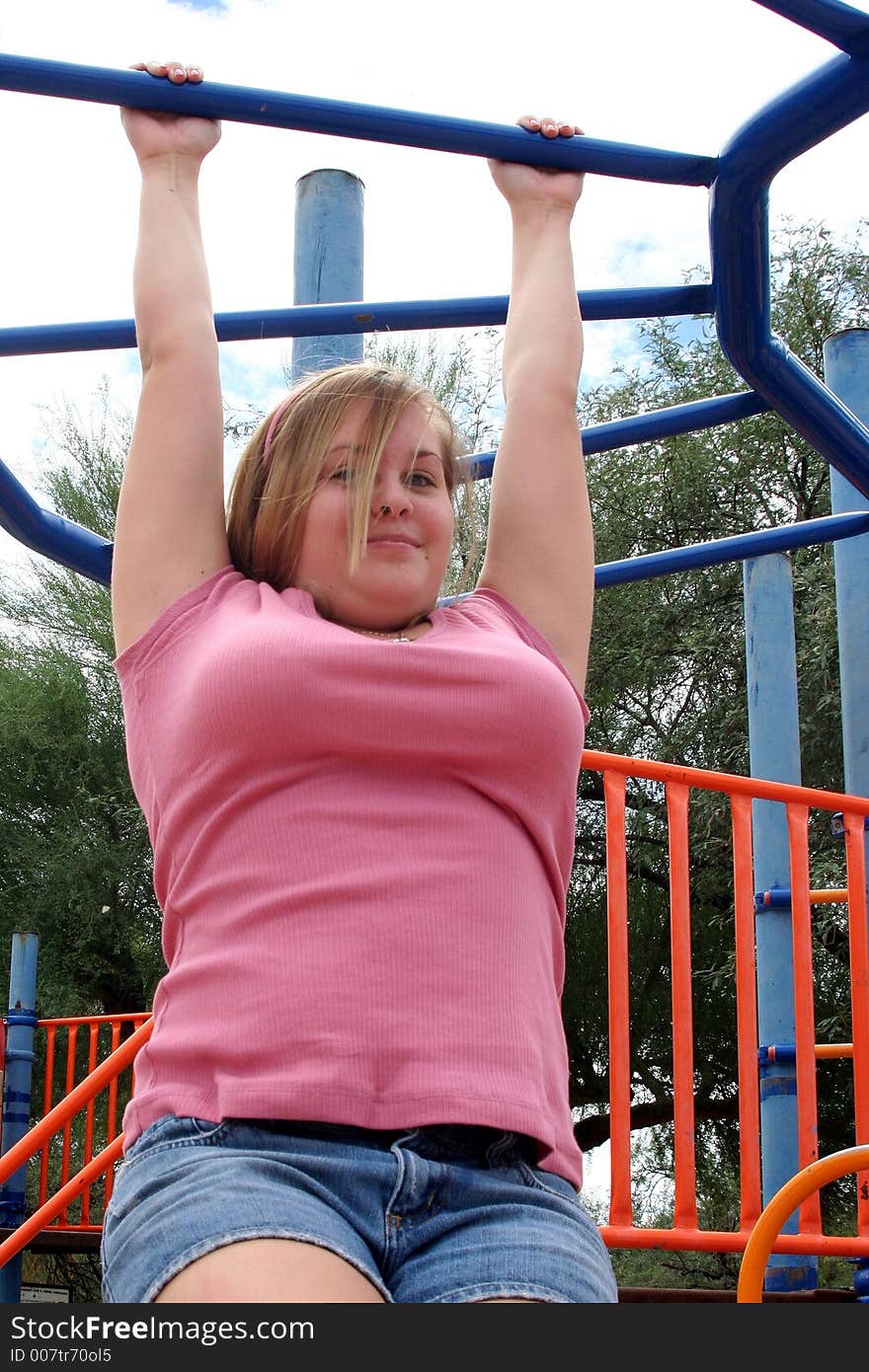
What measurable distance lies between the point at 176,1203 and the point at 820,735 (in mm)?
7158

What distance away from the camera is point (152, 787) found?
3.73ft

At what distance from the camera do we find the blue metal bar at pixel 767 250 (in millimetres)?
1245

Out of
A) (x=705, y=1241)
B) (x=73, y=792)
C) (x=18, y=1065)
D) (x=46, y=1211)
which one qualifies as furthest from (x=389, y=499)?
(x=73, y=792)

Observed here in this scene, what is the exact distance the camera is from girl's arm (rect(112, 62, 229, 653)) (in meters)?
1.21

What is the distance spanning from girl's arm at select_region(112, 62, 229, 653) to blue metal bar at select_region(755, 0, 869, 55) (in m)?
0.52

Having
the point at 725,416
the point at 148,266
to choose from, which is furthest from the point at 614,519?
the point at 148,266

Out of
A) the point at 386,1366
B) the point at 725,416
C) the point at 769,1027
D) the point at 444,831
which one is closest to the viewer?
the point at 386,1366

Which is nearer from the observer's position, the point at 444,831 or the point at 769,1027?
the point at 444,831

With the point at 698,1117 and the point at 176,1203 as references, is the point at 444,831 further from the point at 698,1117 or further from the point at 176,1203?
the point at 698,1117

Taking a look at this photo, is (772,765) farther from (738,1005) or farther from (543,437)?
(543,437)

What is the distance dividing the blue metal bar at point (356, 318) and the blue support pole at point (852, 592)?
147cm

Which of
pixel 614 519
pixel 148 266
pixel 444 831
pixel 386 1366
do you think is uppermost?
pixel 614 519

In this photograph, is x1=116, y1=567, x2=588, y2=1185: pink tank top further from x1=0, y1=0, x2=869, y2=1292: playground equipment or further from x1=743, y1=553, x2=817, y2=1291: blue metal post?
x1=743, y1=553, x2=817, y2=1291: blue metal post

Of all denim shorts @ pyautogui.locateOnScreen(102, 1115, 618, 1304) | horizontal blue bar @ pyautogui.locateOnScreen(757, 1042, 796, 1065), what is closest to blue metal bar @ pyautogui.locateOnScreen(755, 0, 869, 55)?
denim shorts @ pyautogui.locateOnScreen(102, 1115, 618, 1304)
